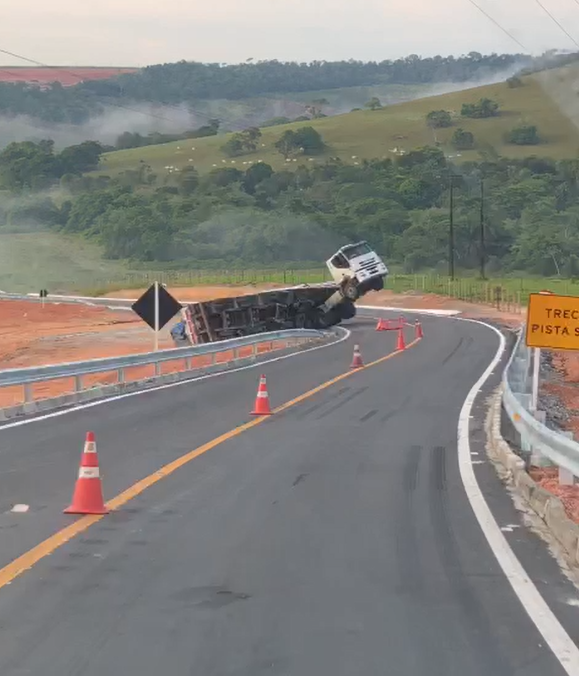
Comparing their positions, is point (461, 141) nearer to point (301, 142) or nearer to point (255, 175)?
point (301, 142)

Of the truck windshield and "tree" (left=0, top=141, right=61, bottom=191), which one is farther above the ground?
"tree" (left=0, top=141, right=61, bottom=191)

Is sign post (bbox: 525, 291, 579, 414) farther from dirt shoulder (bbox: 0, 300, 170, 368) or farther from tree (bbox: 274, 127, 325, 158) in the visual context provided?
tree (bbox: 274, 127, 325, 158)

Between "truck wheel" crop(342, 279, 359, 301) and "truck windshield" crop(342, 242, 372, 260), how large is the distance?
4.34 ft

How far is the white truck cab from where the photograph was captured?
50.8 metres

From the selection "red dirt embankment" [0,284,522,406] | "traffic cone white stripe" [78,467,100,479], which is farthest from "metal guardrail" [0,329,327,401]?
"traffic cone white stripe" [78,467,100,479]

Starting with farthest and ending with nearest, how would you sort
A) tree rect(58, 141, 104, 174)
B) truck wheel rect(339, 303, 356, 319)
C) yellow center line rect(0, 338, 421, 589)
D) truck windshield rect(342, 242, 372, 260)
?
tree rect(58, 141, 104, 174)
truck wheel rect(339, 303, 356, 319)
truck windshield rect(342, 242, 372, 260)
yellow center line rect(0, 338, 421, 589)

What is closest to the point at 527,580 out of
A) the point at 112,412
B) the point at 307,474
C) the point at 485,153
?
the point at 307,474

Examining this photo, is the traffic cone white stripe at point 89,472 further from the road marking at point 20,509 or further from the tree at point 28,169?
the tree at point 28,169

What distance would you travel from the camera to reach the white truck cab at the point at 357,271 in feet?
167

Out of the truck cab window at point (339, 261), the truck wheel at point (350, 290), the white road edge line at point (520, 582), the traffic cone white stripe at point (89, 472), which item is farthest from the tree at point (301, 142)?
the traffic cone white stripe at point (89, 472)

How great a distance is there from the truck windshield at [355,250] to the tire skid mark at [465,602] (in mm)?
39488

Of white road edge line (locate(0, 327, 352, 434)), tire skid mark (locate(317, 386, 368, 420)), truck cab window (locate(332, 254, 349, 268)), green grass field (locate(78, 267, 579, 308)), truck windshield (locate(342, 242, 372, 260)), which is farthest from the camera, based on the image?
green grass field (locate(78, 267, 579, 308))

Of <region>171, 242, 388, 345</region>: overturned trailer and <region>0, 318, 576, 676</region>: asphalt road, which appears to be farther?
<region>171, 242, 388, 345</region>: overturned trailer

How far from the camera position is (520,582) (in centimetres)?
888
